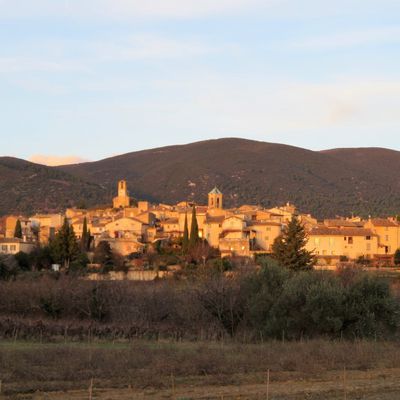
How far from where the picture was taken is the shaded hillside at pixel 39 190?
128 meters

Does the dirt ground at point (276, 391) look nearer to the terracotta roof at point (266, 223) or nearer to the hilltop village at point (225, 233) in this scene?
the hilltop village at point (225, 233)

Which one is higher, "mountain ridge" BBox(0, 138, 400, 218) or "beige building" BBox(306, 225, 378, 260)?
"mountain ridge" BBox(0, 138, 400, 218)

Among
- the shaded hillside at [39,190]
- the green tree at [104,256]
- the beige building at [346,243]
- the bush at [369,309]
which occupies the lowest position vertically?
the bush at [369,309]

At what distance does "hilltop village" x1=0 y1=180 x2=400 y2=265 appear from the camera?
7000cm

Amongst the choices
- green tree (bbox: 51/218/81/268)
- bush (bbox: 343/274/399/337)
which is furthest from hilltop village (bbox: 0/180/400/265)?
bush (bbox: 343/274/399/337)

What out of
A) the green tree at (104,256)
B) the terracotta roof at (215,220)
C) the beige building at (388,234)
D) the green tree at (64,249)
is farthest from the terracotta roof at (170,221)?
the green tree at (64,249)

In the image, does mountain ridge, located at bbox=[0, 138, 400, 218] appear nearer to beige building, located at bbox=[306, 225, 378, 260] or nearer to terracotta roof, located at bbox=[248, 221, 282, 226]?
terracotta roof, located at bbox=[248, 221, 282, 226]

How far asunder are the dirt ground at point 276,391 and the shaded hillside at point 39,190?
4142 inches

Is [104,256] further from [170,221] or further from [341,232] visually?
[170,221]

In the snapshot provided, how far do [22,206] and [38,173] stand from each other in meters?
17.6

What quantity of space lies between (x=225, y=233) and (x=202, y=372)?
52977mm

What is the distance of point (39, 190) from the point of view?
445 ft

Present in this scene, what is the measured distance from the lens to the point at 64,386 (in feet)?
61.2

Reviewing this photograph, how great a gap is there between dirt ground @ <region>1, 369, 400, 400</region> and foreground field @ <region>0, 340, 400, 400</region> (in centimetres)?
2
